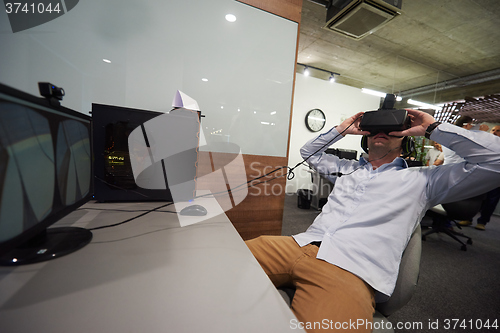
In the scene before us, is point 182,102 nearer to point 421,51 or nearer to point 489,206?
point 421,51

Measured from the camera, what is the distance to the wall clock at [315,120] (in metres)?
5.61

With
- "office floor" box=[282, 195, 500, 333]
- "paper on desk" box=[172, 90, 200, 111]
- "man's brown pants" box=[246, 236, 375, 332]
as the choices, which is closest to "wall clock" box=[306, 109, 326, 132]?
"office floor" box=[282, 195, 500, 333]

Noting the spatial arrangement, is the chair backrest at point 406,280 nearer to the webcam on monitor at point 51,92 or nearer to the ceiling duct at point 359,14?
the webcam on monitor at point 51,92

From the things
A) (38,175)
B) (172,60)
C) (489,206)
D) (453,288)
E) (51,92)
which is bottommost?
(453,288)

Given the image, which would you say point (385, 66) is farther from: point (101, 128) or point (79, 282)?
point (79, 282)

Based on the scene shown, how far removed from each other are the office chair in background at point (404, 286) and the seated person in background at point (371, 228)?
0.04m

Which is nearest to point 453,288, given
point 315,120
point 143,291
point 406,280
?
point 406,280

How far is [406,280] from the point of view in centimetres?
78

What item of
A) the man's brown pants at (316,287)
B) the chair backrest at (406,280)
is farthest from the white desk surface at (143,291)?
the chair backrest at (406,280)

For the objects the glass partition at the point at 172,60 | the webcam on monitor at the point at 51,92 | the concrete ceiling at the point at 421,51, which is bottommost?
the webcam on monitor at the point at 51,92

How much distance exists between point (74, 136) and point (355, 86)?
7.65 meters

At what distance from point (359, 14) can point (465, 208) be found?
2.72m

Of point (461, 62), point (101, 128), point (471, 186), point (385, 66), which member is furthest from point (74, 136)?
point (461, 62)

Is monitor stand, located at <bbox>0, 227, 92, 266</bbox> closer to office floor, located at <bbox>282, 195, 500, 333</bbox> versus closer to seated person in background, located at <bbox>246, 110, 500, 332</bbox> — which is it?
seated person in background, located at <bbox>246, 110, 500, 332</bbox>
